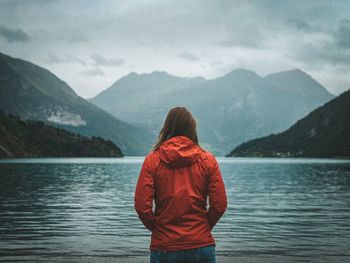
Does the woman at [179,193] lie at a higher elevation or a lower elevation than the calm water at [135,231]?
higher

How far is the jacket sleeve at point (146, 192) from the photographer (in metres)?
7.56

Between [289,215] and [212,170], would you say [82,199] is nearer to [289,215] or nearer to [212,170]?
[289,215]

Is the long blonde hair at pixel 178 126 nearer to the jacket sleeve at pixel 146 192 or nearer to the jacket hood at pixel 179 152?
the jacket hood at pixel 179 152

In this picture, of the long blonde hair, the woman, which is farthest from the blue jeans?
the long blonde hair

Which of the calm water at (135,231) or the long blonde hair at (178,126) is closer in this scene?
the long blonde hair at (178,126)

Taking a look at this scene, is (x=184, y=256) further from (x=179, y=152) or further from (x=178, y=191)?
(x=179, y=152)

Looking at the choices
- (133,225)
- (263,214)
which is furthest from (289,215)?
(133,225)

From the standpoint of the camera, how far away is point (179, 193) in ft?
24.9

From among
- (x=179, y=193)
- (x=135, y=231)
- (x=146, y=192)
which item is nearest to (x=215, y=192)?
(x=179, y=193)

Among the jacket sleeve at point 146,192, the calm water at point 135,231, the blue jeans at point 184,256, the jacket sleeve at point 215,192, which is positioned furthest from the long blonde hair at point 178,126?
the calm water at point 135,231

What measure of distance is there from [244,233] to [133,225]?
7131 mm

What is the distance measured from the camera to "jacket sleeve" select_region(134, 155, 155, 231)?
7.56 m

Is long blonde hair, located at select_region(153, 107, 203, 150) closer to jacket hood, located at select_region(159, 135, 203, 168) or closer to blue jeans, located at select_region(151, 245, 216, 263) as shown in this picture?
jacket hood, located at select_region(159, 135, 203, 168)

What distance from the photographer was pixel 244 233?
2528 centimetres
